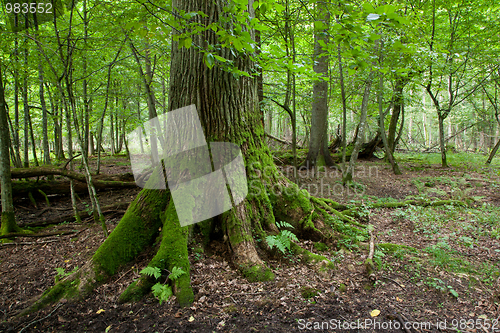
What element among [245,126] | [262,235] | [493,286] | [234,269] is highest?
[245,126]

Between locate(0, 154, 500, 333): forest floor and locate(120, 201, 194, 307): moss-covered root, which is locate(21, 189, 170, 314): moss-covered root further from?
locate(120, 201, 194, 307): moss-covered root

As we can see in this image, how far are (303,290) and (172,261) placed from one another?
1587mm

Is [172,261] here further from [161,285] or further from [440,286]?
[440,286]

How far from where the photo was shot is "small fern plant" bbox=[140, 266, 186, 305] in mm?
2645

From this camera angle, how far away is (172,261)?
9.52 ft

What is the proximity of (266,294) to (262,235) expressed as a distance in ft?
2.86

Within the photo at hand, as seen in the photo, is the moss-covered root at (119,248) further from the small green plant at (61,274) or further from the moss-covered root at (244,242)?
the moss-covered root at (244,242)

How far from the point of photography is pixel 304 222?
3.85 meters

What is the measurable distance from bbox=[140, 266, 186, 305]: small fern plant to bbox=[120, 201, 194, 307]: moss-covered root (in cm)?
7

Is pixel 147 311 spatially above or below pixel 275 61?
below

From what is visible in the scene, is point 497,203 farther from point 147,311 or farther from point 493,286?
point 147,311

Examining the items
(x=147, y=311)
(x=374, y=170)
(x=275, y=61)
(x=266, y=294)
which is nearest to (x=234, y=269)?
(x=266, y=294)

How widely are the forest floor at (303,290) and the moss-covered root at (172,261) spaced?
0.10 m

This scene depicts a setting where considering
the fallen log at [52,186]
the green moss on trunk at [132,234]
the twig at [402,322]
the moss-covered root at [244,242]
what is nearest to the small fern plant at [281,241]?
the moss-covered root at [244,242]
